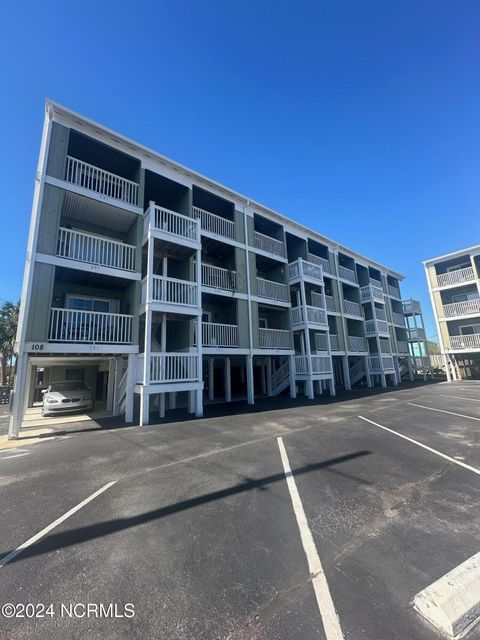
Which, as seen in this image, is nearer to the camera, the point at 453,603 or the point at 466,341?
the point at 453,603

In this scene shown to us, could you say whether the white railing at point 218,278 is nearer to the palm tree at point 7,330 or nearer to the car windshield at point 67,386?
the car windshield at point 67,386

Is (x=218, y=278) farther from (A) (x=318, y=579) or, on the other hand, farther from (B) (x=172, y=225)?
(A) (x=318, y=579)

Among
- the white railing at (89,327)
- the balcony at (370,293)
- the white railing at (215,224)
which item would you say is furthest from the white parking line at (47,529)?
the balcony at (370,293)

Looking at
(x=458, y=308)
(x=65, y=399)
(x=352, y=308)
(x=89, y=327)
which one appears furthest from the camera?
(x=458, y=308)

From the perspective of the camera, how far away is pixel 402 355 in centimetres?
2594

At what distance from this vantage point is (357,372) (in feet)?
74.1

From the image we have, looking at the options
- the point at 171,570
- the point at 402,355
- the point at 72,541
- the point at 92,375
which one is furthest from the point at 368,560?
the point at 402,355

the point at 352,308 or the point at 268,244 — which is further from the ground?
the point at 268,244

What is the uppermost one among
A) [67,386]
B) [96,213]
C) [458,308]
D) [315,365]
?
[96,213]

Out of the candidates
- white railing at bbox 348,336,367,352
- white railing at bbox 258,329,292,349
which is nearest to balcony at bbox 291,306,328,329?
white railing at bbox 258,329,292,349

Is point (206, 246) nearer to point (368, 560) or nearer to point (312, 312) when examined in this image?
point (312, 312)

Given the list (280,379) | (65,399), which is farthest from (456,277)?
(65,399)

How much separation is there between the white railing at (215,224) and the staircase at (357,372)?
1545cm

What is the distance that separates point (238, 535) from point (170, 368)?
7.86m
